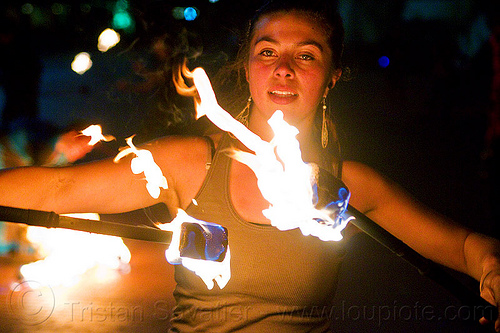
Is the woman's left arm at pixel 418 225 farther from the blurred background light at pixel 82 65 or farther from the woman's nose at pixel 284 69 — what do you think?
the blurred background light at pixel 82 65

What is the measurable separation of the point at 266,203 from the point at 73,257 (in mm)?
4646

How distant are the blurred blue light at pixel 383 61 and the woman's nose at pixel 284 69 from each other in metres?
8.54

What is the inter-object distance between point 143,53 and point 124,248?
3452 millimetres

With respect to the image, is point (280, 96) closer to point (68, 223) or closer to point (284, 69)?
point (284, 69)

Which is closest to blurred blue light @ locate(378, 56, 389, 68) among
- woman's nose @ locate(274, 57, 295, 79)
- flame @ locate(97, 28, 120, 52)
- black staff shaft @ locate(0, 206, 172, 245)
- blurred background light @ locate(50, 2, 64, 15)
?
flame @ locate(97, 28, 120, 52)

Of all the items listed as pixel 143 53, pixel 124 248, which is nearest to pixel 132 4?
pixel 143 53

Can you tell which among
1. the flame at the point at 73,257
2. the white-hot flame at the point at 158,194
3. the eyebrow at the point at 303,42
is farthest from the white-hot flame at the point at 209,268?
the flame at the point at 73,257

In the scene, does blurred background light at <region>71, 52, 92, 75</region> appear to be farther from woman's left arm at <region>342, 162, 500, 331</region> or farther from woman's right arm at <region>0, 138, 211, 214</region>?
woman's left arm at <region>342, 162, 500, 331</region>

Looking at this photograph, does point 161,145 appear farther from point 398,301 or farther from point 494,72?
point 494,72

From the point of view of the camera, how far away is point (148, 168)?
211 centimetres

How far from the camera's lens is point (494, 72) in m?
8.46

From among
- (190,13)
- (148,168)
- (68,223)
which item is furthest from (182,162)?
(190,13)

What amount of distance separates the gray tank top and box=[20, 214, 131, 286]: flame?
3.82 metres

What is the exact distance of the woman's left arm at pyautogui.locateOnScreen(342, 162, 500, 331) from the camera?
2139mm
